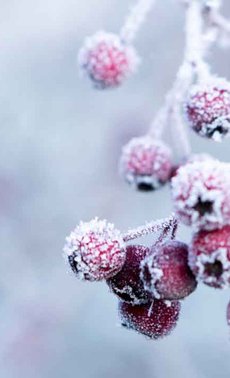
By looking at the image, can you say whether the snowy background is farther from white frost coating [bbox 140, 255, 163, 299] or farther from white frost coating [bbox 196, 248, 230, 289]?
white frost coating [bbox 196, 248, 230, 289]

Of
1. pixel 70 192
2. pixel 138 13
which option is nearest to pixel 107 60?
pixel 138 13

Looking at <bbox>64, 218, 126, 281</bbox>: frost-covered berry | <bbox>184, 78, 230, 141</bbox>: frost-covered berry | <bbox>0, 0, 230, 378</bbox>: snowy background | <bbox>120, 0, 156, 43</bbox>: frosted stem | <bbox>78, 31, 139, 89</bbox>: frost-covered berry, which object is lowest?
<bbox>64, 218, 126, 281</bbox>: frost-covered berry

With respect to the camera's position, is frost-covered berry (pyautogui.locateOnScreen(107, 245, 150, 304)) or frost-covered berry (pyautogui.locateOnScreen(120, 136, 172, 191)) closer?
frost-covered berry (pyautogui.locateOnScreen(107, 245, 150, 304))

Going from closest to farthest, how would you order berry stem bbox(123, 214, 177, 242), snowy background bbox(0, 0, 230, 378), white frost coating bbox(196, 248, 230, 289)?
white frost coating bbox(196, 248, 230, 289)
berry stem bbox(123, 214, 177, 242)
snowy background bbox(0, 0, 230, 378)

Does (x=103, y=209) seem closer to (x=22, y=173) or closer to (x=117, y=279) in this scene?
(x=22, y=173)

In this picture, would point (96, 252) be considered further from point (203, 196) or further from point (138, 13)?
point (138, 13)

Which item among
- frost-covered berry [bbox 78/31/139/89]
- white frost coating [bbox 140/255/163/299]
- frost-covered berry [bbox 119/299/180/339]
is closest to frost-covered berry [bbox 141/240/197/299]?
white frost coating [bbox 140/255/163/299]

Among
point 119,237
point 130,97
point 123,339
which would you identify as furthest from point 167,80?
point 119,237
